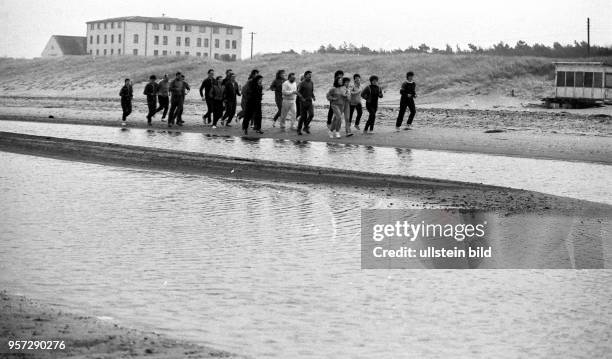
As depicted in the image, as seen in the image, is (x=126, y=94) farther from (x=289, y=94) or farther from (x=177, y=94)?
(x=289, y=94)

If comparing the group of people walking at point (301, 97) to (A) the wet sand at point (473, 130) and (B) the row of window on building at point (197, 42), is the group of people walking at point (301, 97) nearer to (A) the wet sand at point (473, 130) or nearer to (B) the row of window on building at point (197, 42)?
(A) the wet sand at point (473, 130)

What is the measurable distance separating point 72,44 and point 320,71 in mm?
104995

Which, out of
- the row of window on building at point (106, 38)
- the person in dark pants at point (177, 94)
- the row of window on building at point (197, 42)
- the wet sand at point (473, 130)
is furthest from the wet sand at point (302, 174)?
the row of window on building at point (106, 38)

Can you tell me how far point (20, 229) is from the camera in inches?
436

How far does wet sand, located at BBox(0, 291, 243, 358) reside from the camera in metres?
5.95

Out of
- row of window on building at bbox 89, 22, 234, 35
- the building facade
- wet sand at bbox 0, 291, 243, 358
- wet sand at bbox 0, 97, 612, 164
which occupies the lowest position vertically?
wet sand at bbox 0, 291, 243, 358

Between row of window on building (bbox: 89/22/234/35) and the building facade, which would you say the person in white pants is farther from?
the building facade

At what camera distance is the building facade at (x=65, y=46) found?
163 m

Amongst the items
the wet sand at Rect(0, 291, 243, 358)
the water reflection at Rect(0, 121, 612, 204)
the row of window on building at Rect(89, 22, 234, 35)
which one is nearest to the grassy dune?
the water reflection at Rect(0, 121, 612, 204)

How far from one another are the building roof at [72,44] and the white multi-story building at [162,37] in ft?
5.48

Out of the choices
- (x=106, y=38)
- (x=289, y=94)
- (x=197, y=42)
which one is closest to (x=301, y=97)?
(x=289, y=94)

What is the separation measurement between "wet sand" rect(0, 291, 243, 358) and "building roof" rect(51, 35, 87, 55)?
16093 cm

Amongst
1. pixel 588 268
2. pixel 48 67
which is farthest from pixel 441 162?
pixel 48 67

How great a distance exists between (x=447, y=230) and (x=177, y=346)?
5.82 metres
